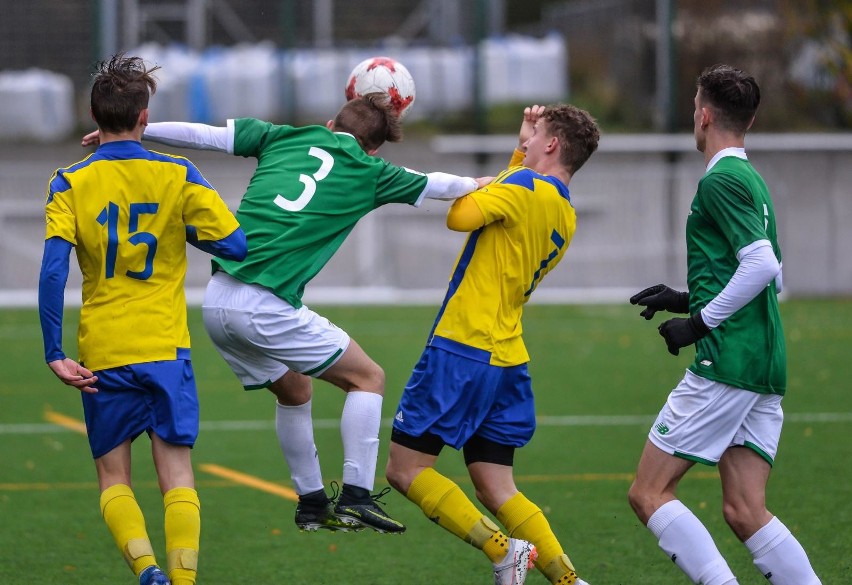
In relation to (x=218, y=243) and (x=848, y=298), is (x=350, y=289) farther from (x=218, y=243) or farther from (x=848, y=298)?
(x=218, y=243)

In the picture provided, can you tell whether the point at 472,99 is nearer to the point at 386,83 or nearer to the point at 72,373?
the point at 386,83

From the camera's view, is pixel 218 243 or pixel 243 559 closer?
pixel 218 243

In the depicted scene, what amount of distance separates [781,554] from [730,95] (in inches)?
67.3

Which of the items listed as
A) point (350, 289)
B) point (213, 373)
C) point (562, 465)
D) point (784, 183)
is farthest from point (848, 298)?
point (562, 465)

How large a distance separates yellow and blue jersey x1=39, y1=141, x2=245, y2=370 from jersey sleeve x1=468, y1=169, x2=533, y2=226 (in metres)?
0.96

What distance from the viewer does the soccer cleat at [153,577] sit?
4.63 m

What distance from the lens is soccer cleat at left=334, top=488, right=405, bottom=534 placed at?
523cm

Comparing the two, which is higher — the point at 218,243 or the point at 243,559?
the point at 218,243

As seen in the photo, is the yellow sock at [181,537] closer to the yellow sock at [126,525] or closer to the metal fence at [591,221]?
the yellow sock at [126,525]

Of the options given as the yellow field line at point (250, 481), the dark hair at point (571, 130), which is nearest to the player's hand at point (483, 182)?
the dark hair at point (571, 130)

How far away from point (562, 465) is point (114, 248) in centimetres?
423

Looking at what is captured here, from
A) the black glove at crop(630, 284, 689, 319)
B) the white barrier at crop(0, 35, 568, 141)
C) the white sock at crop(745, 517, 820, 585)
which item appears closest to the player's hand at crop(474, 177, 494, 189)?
the black glove at crop(630, 284, 689, 319)

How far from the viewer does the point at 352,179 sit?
5297 mm

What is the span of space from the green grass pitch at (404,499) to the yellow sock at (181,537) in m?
0.98
